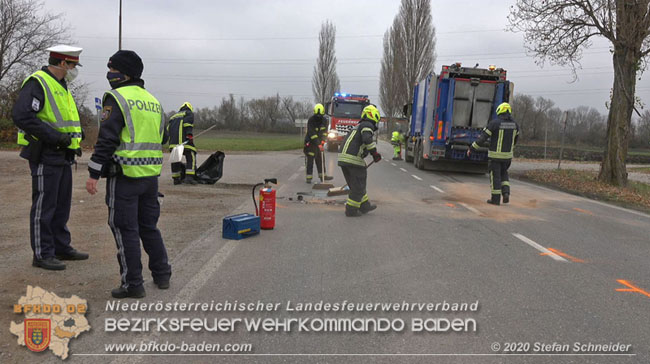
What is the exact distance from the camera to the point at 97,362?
2.98 metres

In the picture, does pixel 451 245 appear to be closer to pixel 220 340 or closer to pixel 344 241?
pixel 344 241

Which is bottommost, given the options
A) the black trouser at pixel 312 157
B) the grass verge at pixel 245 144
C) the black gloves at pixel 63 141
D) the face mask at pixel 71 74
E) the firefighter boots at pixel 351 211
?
the grass verge at pixel 245 144

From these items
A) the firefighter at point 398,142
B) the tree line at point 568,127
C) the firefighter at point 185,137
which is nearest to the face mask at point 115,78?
the firefighter at point 185,137

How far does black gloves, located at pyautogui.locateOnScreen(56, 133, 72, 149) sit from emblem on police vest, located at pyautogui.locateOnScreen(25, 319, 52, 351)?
1812 millimetres

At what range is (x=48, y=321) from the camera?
3475 mm

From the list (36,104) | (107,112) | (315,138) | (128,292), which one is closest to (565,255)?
(128,292)

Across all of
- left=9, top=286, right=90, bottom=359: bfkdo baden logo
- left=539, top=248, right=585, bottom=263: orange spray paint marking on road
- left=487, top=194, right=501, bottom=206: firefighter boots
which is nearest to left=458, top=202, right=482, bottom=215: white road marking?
left=487, top=194, right=501, bottom=206: firefighter boots

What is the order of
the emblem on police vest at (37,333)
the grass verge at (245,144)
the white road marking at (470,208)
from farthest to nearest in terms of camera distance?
the grass verge at (245,144)
the white road marking at (470,208)
the emblem on police vest at (37,333)

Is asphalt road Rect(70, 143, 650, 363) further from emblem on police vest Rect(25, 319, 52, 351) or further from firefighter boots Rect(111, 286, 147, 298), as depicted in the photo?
emblem on police vest Rect(25, 319, 52, 351)

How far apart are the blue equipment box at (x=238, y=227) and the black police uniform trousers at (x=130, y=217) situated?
206 centimetres

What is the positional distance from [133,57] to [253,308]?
7.61 feet

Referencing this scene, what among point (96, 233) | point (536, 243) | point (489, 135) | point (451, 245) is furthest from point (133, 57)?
point (489, 135)

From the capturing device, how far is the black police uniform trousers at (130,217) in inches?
156

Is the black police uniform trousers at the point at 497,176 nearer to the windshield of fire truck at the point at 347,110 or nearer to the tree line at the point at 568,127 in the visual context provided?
the windshield of fire truck at the point at 347,110
